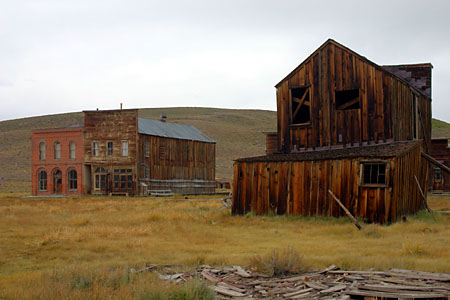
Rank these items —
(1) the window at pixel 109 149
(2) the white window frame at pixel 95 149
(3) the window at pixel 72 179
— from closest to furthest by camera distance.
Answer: (1) the window at pixel 109 149 < (2) the white window frame at pixel 95 149 < (3) the window at pixel 72 179

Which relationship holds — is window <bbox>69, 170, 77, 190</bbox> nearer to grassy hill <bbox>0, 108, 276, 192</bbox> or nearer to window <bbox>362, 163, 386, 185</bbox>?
grassy hill <bbox>0, 108, 276, 192</bbox>

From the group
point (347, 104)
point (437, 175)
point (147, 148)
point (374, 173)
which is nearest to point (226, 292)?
point (374, 173)

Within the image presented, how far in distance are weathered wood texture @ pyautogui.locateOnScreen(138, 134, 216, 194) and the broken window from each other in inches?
886

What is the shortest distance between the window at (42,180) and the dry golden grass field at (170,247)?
27272mm

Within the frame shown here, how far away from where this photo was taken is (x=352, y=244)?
573 inches

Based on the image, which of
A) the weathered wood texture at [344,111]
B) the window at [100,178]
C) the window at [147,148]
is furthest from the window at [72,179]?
the weathered wood texture at [344,111]

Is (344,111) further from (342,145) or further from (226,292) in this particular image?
(226,292)

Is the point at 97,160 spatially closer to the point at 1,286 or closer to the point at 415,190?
the point at 415,190

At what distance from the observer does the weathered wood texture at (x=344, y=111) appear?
2261cm

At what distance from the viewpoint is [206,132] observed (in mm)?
110375

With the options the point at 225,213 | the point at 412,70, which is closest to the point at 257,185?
the point at 225,213

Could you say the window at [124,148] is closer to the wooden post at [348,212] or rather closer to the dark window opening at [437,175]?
the dark window opening at [437,175]

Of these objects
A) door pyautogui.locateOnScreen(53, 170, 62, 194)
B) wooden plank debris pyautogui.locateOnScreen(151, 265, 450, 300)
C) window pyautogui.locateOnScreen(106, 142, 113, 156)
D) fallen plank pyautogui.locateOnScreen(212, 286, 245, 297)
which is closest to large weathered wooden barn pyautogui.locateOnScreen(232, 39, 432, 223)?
wooden plank debris pyautogui.locateOnScreen(151, 265, 450, 300)

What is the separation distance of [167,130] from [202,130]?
6030 centimetres
